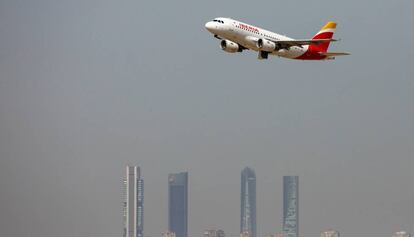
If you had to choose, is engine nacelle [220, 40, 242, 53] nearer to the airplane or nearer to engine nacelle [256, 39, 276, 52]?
the airplane

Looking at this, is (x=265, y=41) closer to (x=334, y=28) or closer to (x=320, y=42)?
(x=320, y=42)

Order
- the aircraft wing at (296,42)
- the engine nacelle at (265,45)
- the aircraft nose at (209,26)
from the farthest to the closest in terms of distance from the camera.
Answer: the aircraft wing at (296,42) → the aircraft nose at (209,26) → the engine nacelle at (265,45)

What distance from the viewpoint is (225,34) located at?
114562 millimetres

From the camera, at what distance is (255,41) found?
11494 centimetres

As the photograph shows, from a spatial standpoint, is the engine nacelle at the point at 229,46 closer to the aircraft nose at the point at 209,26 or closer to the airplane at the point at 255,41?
the airplane at the point at 255,41

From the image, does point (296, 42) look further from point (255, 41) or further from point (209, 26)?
point (209, 26)

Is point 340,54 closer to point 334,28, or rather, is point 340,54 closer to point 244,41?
point 244,41

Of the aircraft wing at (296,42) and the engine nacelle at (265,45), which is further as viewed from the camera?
the aircraft wing at (296,42)

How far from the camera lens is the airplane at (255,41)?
114750 millimetres

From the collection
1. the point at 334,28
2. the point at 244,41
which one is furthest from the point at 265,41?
the point at 334,28

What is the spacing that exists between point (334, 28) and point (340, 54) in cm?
2207

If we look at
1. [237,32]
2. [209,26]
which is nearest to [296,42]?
[237,32]

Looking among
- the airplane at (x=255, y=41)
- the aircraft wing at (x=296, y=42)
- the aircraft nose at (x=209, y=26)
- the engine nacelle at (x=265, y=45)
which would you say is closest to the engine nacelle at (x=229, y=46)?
the airplane at (x=255, y=41)

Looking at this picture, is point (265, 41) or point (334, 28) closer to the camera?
point (265, 41)
